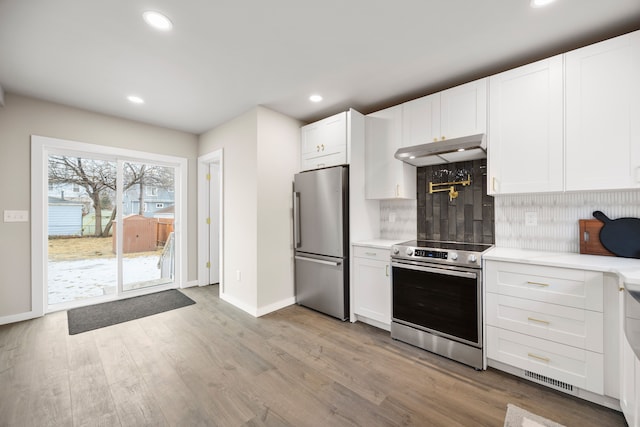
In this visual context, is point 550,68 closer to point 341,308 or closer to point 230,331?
point 341,308

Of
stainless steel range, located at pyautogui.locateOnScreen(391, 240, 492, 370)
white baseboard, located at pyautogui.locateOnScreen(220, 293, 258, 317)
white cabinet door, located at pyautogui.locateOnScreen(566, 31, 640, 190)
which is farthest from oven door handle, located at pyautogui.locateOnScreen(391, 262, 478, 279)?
white baseboard, located at pyautogui.locateOnScreen(220, 293, 258, 317)

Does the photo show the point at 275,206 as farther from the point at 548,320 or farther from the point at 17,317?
the point at 17,317

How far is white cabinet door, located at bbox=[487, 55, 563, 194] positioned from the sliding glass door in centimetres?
426

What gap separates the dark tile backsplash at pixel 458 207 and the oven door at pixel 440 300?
A: 0.72 metres

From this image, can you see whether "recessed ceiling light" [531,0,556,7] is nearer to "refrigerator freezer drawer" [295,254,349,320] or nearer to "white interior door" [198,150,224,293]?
"refrigerator freezer drawer" [295,254,349,320]

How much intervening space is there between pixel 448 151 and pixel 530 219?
997 mm

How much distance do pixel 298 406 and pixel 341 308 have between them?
4.56ft

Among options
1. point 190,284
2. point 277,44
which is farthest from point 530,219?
point 190,284

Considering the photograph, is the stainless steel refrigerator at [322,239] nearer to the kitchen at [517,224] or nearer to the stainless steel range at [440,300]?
the kitchen at [517,224]

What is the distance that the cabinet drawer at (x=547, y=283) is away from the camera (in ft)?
5.58

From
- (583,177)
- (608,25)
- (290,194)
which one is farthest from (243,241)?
(608,25)

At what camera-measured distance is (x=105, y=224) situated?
3.73m

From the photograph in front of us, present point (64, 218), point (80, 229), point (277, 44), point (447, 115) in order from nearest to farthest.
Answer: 1. point (277, 44)
2. point (447, 115)
3. point (64, 218)
4. point (80, 229)

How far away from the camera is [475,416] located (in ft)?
5.32
